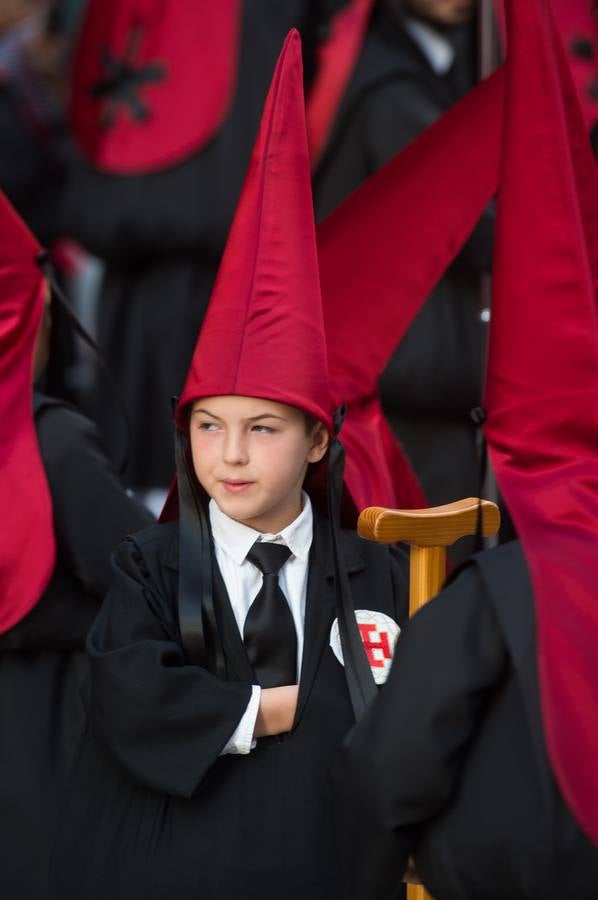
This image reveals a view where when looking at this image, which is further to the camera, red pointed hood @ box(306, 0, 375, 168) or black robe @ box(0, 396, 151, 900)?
red pointed hood @ box(306, 0, 375, 168)

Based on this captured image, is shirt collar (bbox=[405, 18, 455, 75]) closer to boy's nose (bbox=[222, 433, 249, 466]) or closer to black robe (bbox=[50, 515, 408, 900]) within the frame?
boy's nose (bbox=[222, 433, 249, 466])

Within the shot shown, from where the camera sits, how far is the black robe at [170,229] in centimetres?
452

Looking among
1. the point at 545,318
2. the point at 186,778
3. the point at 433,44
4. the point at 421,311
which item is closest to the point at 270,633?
the point at 186,778

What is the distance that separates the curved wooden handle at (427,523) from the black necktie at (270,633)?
200mm

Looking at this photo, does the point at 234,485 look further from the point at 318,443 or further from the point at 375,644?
the point at 375,644

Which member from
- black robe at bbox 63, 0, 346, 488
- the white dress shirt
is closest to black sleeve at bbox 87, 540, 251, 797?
the white dress shirt

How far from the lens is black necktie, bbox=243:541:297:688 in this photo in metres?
2.27

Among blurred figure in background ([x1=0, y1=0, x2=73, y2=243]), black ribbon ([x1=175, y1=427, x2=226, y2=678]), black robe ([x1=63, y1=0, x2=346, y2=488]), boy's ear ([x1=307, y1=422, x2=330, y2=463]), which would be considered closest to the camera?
black ribbon ([x1=175, y1=427, x2=226, y2=678])

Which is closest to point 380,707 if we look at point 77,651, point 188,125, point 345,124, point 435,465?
point 77,651

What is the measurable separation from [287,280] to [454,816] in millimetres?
937

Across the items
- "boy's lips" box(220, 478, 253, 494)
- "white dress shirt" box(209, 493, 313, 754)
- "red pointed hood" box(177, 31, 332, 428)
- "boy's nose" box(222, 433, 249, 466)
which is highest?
"red pointed hood" box(177, 31, 332, 428)

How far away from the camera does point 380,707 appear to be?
1.89 meters

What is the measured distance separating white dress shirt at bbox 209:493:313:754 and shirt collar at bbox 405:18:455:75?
2409 mm

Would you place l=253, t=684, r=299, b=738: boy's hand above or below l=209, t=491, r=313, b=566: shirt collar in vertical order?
below
